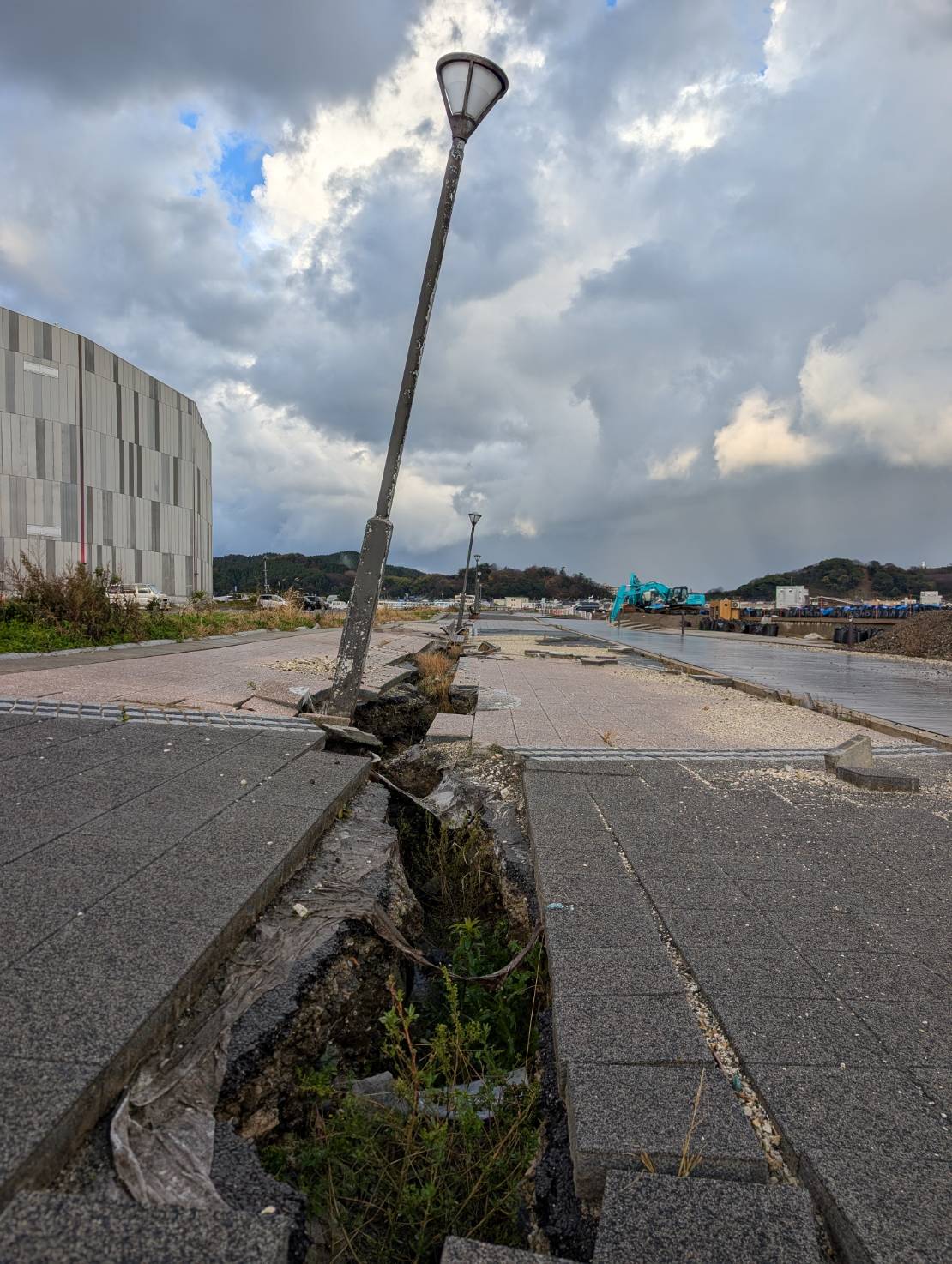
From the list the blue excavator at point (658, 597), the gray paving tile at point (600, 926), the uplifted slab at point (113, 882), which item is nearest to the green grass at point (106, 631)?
the uplifted slab at point (113, 882)

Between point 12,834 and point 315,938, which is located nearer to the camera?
point 315,938

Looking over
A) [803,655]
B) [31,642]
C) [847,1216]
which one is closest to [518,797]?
[847,1216]

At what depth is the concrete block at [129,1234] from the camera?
49.0 inches

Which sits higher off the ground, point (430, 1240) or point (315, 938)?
point (315, 938)

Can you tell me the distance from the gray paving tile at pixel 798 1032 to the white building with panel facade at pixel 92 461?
44.4 meters

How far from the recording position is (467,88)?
5.61m

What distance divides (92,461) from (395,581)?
80302 mm

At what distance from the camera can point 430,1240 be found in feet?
5.80

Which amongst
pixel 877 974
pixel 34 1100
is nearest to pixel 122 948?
pixel 34 1100

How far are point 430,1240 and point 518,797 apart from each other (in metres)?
3.00

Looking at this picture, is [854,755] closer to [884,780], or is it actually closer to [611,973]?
[884,780]

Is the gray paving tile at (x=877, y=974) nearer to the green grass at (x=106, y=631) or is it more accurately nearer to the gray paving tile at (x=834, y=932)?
the gray paving tile at (x=834, y=932)

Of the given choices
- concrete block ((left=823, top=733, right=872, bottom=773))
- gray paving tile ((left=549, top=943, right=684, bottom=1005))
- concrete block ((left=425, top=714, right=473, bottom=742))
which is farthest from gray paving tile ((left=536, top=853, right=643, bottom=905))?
concrete block ((left=425, top=714, right=473, bottom=742))

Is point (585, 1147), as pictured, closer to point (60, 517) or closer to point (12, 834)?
point (12, 834)
